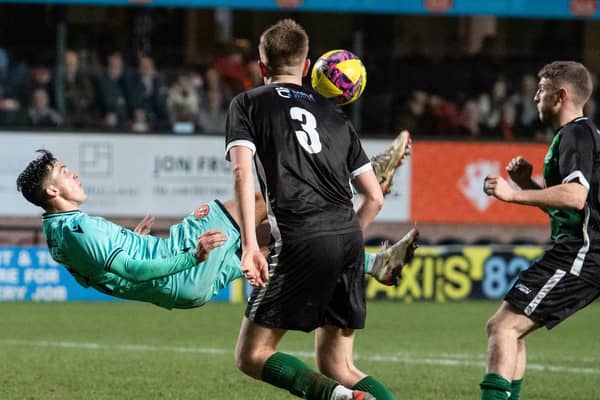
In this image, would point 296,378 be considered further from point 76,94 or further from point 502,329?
point 76,94

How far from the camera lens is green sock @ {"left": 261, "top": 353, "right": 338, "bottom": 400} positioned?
608 centimetres

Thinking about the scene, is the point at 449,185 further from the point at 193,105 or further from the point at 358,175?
the point at 358,175

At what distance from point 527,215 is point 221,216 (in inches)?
516

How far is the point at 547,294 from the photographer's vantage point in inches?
278

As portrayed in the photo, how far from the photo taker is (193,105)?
19.1 m

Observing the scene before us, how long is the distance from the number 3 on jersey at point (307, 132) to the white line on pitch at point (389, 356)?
5.04m

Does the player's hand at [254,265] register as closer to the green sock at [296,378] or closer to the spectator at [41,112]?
the green sock at [296,378]

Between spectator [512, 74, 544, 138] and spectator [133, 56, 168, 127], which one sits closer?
spectator [133, 56, 168, 127]

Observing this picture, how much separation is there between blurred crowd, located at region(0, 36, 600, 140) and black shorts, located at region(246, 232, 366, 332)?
12.6 meters

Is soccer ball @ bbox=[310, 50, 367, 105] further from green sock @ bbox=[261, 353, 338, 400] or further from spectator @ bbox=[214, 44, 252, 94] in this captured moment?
spectator @ bbox=[214, 44, 252, 94]

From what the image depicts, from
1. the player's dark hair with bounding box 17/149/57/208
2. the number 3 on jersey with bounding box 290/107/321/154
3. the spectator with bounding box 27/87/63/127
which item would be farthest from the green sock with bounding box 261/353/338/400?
the spectator with bounding box 27/87/63/127

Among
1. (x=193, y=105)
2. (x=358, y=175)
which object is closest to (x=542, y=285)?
(x=358, y=175)

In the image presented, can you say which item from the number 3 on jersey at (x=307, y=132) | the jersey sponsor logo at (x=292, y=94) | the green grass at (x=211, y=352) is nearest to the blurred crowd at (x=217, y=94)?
the green grass at (x=211, y=352)

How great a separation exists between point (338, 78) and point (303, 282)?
165cm
